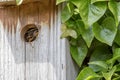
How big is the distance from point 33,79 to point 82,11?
26 centimetres

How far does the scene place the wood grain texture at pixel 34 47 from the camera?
2.84 feet

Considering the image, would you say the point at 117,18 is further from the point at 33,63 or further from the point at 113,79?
the point at 33,63

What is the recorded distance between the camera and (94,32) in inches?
31.5

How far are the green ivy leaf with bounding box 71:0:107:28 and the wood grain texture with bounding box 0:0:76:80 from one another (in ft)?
0.34

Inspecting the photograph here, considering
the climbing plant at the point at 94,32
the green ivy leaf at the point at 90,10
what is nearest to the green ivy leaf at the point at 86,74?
the climbing plant at the point at 94,32

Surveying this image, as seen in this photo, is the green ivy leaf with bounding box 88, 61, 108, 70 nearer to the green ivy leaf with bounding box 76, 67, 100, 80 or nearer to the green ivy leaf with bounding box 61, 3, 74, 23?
the green ivy leaf with bounding box 76, 67, 100, 80

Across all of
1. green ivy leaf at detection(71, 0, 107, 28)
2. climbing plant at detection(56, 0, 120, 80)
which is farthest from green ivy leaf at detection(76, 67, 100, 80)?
green ivy leaf at detection(71, 0, 107, 28)

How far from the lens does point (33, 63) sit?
0.90m

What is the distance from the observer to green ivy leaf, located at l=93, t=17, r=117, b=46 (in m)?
0.80

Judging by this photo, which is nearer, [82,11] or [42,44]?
[82,11]

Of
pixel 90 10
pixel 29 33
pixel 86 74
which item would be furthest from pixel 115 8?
pixel 29 33

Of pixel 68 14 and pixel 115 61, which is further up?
pixel 68 14

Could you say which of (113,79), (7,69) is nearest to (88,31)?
(113,79)

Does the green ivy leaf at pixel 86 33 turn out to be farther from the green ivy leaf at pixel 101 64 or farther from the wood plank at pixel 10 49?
the wood plank at pixel 10 49
